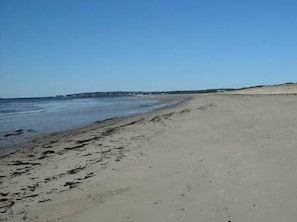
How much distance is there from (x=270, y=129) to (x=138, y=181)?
559 cm

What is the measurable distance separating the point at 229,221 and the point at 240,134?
645cm

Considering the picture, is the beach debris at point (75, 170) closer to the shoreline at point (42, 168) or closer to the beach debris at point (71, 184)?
the shoreline at point (42, 168)

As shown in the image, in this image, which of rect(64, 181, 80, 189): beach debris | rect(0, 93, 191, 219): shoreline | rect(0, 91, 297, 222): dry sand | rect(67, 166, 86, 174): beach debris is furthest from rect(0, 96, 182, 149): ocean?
rect(64, 181, 80, 189): beach debris

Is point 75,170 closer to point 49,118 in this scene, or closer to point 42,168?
point 42,168

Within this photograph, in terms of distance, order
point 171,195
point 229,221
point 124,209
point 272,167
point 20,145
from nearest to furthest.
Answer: point 229,221, point 124,209, point 171,195, point 272,167, point 20,145

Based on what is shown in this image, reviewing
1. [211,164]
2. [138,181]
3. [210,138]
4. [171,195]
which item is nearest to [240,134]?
[210,138]

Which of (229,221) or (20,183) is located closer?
(229,221)

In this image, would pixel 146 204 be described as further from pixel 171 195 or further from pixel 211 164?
pixel 211 164

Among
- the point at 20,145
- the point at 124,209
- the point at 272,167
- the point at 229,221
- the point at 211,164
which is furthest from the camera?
the point at 20,145

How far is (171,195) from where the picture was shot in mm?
5484

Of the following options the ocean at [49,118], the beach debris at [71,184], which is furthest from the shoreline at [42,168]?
the ocean at [49,118]

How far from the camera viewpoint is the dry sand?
16.0ft

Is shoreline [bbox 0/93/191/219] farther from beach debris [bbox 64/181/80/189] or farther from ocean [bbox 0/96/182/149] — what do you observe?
ocean [bbox 0/96/182/149]

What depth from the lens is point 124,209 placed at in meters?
5.15
